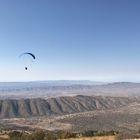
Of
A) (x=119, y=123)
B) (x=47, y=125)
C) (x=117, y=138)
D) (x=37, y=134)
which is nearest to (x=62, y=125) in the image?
(x=47, y=125)

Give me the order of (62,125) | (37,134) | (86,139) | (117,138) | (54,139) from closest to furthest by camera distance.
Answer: (117,138), (86,139), (54,139), (37,134), (62,125)

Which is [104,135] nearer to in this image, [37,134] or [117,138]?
[117,138]

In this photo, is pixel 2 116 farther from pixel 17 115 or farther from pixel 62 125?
pixel 62 125

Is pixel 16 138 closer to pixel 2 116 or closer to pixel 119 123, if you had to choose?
pixel 119 123

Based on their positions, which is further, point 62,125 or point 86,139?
point 62,125

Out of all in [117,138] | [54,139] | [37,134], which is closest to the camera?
[117,138]

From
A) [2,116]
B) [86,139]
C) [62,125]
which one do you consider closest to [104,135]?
[86,139]

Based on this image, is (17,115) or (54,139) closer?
(54,139)

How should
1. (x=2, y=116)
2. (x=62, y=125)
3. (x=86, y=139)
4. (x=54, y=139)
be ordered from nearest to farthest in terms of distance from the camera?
(x=86, y=139) < (x=54, y=139) < (x=62, y=125) < (x=2, y=116)

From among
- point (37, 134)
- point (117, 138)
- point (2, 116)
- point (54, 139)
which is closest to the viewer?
point (117, 138)
